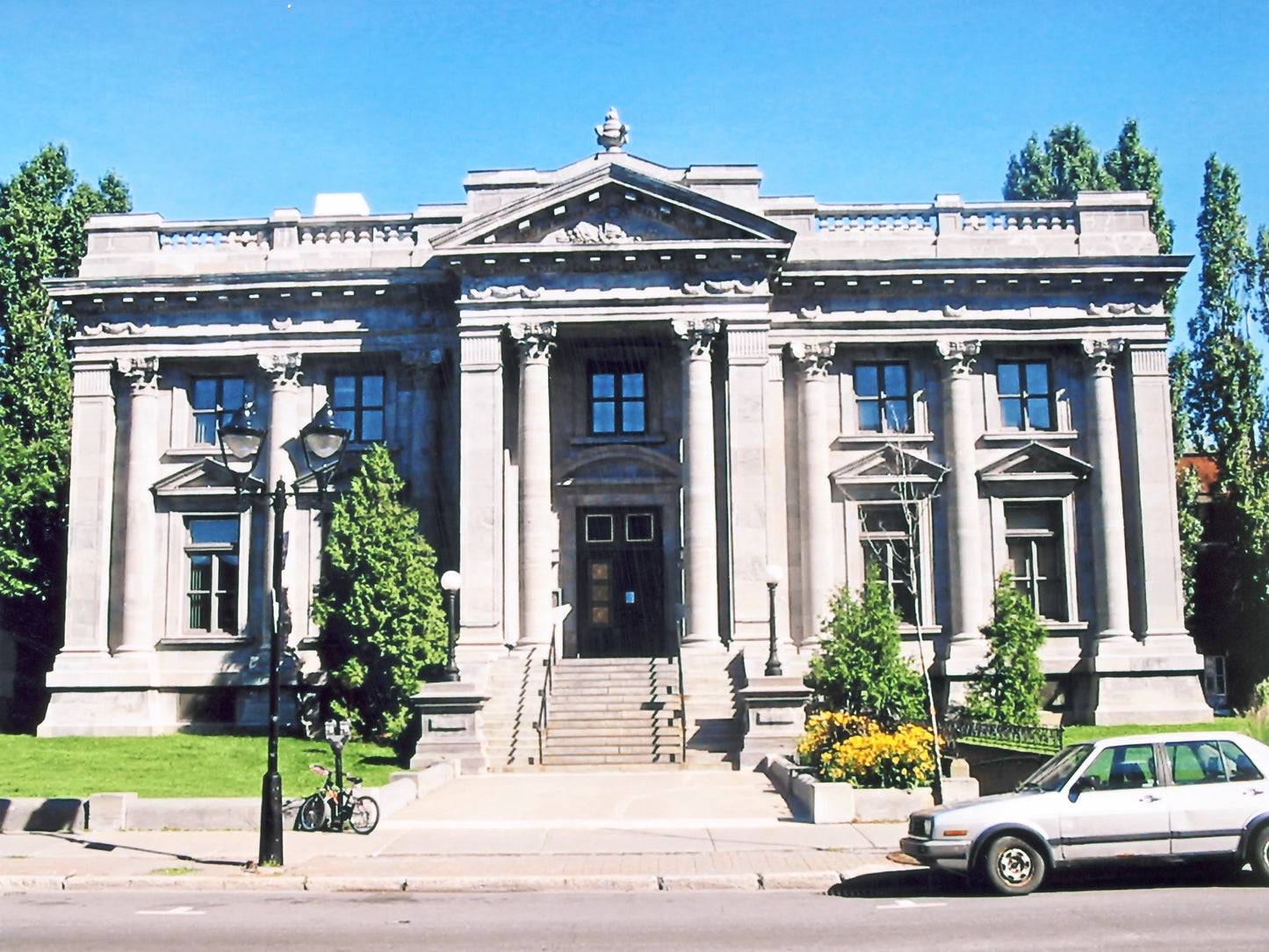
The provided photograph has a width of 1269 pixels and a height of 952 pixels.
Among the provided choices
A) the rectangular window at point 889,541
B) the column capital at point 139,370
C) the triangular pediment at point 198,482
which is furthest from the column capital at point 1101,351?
the column capital at point 139,370

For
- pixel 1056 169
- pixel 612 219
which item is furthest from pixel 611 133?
pixel 1056 169

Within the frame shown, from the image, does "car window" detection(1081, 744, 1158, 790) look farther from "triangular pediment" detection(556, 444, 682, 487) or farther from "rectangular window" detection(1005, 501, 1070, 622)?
"triangular pediment" detection(556, 444, 682, 487)

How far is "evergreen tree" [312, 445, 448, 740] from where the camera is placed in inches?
1240

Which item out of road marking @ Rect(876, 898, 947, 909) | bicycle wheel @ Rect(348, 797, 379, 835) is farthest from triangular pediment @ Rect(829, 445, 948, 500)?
road marking @ Rect(876, 898, 947, 909)

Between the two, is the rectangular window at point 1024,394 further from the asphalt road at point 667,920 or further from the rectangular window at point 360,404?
the asphalt road at point 667,920

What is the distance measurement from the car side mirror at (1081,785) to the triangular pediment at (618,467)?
21.4 metres

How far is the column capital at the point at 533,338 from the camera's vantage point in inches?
1315

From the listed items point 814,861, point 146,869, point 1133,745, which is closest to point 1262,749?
point 1133,745

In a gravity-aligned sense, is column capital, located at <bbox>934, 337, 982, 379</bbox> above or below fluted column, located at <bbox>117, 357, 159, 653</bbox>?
above

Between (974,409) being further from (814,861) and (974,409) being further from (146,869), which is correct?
(146,869)

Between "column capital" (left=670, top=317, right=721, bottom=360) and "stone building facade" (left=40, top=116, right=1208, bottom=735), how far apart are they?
0.06m

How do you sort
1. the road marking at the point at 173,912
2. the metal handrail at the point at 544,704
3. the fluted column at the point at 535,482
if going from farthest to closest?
the fluted column at the point at 535,482
the metal handrail at the point at 544,704
the road marking at the point at 173,912

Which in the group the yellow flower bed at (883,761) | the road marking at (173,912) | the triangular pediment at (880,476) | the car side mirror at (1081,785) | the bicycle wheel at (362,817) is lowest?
the road marking at (173,912)

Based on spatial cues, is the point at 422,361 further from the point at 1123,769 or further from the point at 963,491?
the point at 1123,769
